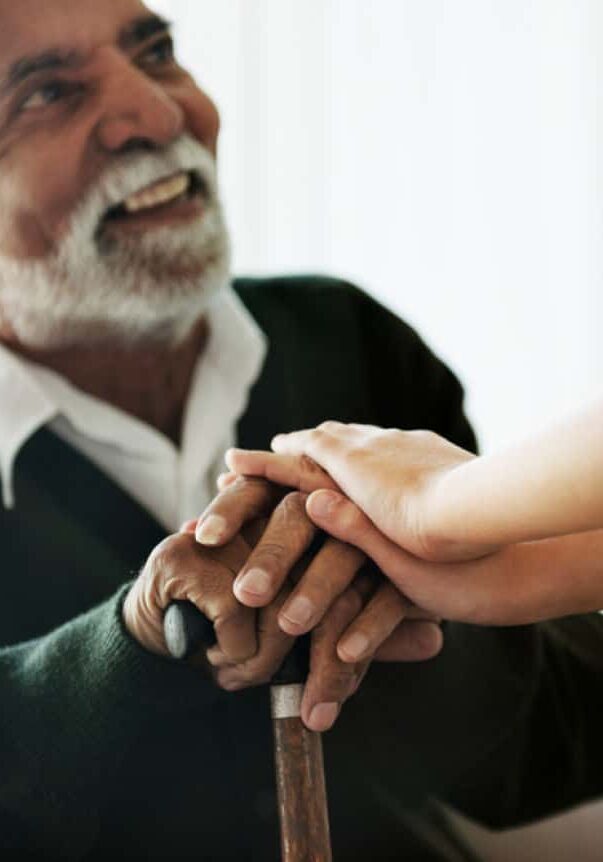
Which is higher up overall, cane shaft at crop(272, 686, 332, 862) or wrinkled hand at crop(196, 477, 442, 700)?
wrinkled hand at crop(196, 477, 442, 700)

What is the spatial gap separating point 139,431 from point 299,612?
0.55 metres

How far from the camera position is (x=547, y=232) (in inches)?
74.8

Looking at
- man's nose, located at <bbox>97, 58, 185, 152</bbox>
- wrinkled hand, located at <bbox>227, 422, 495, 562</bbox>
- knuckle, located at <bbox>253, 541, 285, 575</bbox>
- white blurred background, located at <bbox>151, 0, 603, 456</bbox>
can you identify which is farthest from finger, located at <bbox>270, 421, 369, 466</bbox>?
white blurred background, located at <bbox>151, 0, 603, 456</bbox>

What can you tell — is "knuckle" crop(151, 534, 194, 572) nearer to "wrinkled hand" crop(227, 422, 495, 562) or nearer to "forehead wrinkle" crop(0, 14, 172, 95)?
"wrinkled hand" crop(227, 422, 495, 562)

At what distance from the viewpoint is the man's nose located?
4.12 feet

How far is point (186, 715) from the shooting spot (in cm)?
109

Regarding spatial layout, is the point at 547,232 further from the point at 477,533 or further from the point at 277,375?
the point at 477,533

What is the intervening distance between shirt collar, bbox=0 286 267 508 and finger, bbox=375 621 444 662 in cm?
45

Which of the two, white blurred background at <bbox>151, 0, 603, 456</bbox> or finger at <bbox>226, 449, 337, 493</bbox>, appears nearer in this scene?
finger at <bbox>226, 449, 337, 493</bbox>

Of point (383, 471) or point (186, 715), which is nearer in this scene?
point (383, 471)

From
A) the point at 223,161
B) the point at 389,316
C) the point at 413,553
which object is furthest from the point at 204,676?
the point at 223,161

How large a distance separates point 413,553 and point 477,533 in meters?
0.08

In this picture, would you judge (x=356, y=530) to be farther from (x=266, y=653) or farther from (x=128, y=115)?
(x=128, y=115)

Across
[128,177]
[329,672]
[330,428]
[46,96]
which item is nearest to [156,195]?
[128,177]
